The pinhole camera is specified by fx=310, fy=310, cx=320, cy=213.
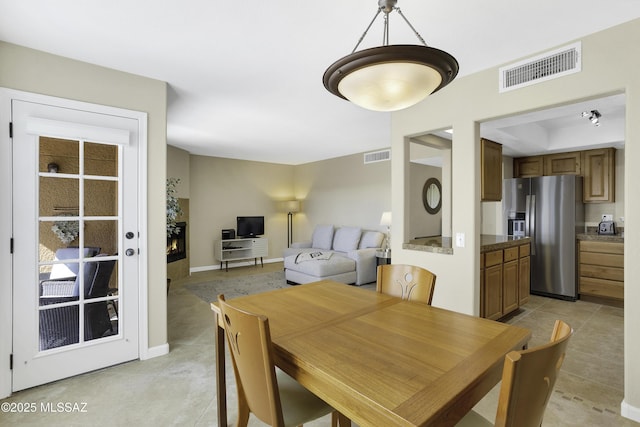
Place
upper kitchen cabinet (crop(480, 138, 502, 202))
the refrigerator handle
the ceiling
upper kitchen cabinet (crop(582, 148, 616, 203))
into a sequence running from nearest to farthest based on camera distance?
1. the ceiling
2. upper kitchen cabinet (crop(480, 138, 502, 202))
3. upper kitchen cabinet (crop(582, 148, 616, 203))
4. the refrigerator handle

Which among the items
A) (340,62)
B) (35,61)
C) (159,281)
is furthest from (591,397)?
(35,61)

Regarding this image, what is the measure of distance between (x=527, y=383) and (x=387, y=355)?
45 cm

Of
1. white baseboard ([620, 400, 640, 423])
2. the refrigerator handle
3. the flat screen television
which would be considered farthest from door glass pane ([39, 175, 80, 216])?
the refrigerator handle

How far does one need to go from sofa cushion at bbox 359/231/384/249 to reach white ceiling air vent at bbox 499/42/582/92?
365 centimetres

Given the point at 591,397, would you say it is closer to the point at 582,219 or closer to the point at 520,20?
the point at 520,20

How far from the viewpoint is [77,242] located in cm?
242

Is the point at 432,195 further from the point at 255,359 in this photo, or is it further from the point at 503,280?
the point at 255,359

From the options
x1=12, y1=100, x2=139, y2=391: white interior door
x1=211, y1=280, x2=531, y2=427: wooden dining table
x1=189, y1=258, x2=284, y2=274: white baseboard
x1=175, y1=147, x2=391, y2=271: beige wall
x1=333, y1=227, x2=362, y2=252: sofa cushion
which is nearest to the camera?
x1=211, y1=280, x2=531, y2=427: wooden dining table

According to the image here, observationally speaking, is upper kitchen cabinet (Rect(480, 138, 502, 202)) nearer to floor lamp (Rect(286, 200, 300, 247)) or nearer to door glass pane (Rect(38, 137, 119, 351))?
door glass pane (Rect(38, 137, 119, 351))

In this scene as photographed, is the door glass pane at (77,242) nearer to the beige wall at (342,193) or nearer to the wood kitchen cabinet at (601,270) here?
the beige wall at (342,193)

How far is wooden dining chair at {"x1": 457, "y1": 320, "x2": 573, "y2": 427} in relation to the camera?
0.79 m

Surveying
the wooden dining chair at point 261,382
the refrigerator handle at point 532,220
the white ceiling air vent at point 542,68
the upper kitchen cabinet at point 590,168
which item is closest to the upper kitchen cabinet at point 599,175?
the upper kitchen cabinet at point 590,168

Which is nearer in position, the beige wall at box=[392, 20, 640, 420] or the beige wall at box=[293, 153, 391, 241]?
the beige wall at box=[392, 20, 640, 420]

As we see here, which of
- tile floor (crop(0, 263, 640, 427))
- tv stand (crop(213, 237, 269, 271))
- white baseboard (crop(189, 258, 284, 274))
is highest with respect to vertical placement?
tv stand (crop(213, 237, 269, 271))
